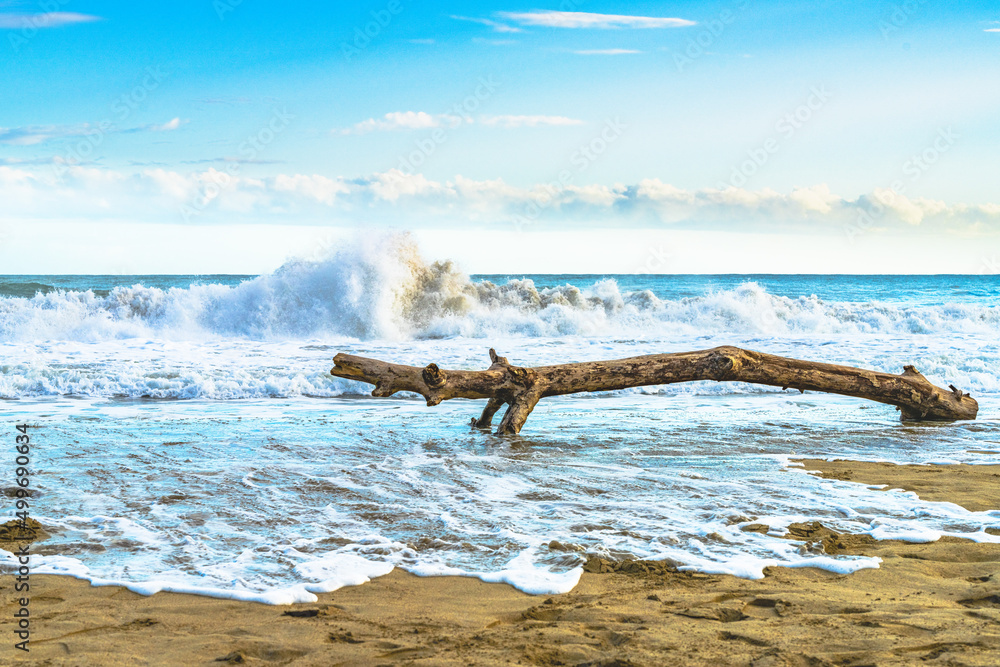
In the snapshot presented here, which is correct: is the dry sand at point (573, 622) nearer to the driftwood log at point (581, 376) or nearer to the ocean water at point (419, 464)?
the ocean water at point (419, 464)

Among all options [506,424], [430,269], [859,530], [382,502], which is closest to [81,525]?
[382,502]

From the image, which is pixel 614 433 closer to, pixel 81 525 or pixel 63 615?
pixel 81 525

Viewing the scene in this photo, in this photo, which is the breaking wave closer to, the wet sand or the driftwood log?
the driftwood log

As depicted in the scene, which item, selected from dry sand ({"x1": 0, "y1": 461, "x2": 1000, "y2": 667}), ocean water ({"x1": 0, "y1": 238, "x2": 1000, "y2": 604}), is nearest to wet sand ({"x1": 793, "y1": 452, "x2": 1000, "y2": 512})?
ocean water ({"x1": 0, "y1": 238, "x2": 1000, "y2": 604})

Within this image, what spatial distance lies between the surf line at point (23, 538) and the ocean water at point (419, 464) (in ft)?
0.27

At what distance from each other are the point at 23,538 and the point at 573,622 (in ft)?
10.5

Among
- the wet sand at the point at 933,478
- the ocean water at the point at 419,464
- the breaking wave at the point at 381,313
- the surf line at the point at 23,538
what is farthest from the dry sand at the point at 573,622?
the breaking wave at the point at 381,313

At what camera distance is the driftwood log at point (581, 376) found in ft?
23.4

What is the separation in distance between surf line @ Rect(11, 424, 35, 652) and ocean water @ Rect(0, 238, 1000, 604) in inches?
3.3

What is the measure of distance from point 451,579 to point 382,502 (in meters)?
1.56

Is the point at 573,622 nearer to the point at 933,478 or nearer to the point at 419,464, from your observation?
the point at 419,464

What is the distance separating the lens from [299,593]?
3328mm

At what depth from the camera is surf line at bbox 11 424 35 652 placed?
2920mm

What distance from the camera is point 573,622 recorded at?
296cm
